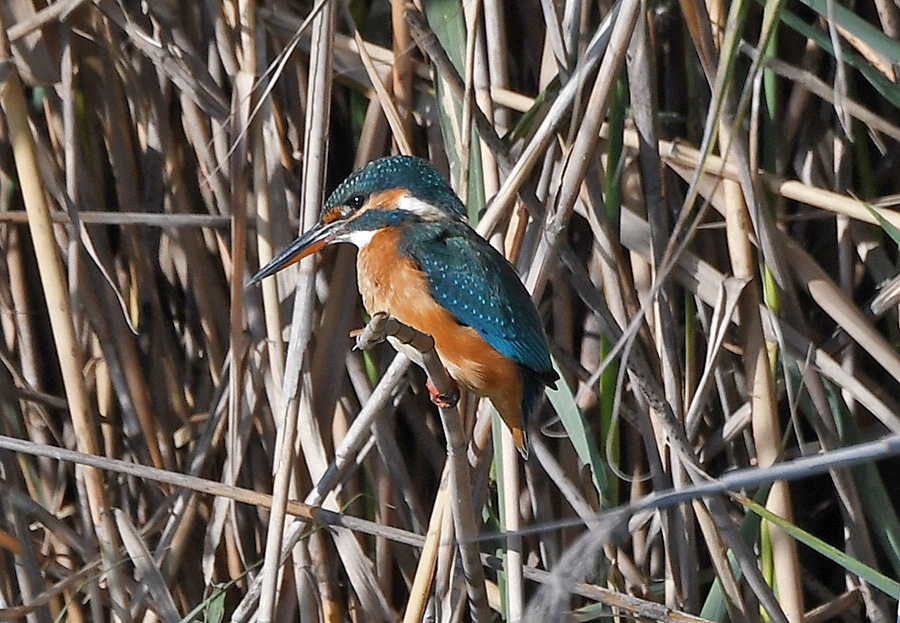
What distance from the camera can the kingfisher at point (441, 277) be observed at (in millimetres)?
1281

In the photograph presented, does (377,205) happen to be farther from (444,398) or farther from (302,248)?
(444,398)

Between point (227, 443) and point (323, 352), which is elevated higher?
point (323, 352)

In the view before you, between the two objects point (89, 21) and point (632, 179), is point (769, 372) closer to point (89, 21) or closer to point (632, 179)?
point (632, 179)

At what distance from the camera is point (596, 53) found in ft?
4.07

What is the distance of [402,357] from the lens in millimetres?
1259

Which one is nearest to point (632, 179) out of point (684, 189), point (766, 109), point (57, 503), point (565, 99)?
point (684, 189)

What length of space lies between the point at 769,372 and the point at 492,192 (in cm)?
43

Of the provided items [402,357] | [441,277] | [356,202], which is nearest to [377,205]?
[356,202]

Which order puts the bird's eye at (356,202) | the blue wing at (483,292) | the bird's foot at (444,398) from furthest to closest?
the bird's eye at (356,202)
the blue wing at (483,292)
the bird's foot at (444,398)

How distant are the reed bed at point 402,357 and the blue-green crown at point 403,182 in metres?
0.04

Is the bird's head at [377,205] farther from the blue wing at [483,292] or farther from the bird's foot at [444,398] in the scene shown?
the bird's foot at [444,398]

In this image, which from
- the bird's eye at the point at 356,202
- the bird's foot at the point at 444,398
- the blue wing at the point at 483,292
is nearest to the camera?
the bird's foot at the point at 444,398

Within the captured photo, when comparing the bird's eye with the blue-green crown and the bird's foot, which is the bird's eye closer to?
the blue-green crown

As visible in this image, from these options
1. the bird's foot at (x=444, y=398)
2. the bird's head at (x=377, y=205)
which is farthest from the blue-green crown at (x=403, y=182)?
the bird's foot at (x=444, y=398)
